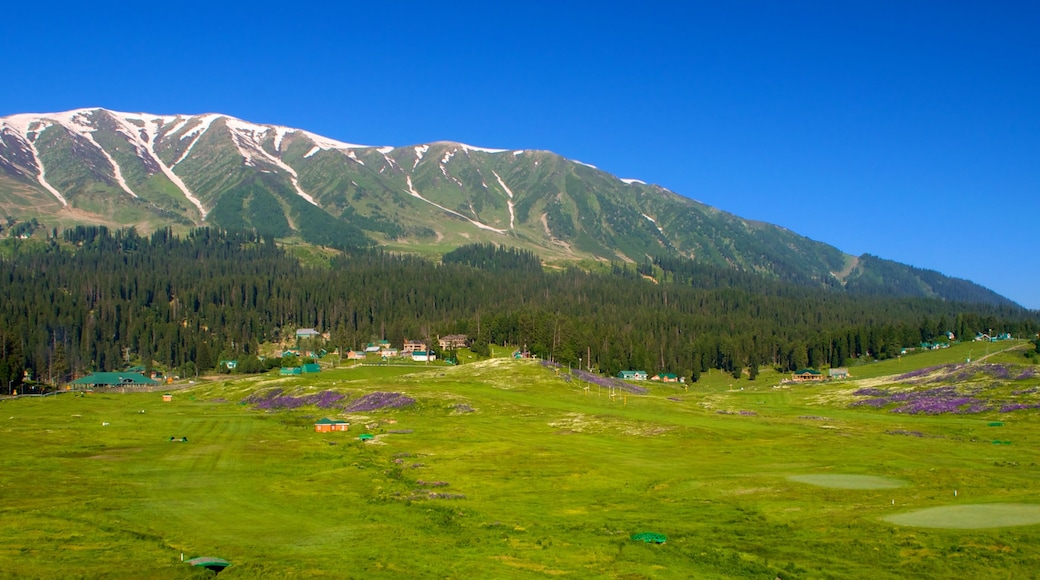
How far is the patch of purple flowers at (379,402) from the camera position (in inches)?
4897

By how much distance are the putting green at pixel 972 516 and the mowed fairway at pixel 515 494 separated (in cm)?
97

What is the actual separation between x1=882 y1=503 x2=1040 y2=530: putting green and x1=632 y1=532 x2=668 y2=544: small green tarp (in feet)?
50.6

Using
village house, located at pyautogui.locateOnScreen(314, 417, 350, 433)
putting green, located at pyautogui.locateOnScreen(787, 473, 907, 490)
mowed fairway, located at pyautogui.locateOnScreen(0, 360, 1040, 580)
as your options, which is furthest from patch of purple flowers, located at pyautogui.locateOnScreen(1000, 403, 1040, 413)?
village house, located at pyautogui.locateOnScreen(314, 417, 350, 433)

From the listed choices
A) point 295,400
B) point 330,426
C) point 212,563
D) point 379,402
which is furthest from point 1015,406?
point 295,400

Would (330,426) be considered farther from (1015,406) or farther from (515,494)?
(1015,406)

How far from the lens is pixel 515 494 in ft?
193

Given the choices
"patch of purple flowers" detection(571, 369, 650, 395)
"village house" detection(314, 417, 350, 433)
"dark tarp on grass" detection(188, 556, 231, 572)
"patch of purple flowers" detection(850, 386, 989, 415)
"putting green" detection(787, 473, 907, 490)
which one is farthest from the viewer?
"patch of purple flowers" detection(571, 369, 650, 395)

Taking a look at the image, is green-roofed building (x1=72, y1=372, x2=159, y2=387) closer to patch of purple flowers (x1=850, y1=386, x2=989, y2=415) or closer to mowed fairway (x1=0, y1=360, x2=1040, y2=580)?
mowed fairway (x1=0, y1=360, x2=1040, y2=580)

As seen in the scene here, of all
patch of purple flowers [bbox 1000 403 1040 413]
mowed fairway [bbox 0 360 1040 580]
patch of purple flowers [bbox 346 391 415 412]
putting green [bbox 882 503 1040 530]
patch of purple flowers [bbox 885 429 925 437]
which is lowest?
mowed fairway [bbox 0 360 1040 580]

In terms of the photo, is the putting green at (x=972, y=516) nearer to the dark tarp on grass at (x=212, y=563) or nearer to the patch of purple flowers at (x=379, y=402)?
the dark tarp on grass at (x=212, y=563)

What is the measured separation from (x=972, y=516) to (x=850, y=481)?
46.3 ft

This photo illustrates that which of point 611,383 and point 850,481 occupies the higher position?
point 611,383

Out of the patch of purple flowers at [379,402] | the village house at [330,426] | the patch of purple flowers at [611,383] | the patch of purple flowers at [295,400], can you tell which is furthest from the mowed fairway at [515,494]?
A: the patch of purple flowers at [611,383]

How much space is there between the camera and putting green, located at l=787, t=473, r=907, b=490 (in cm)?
5928
